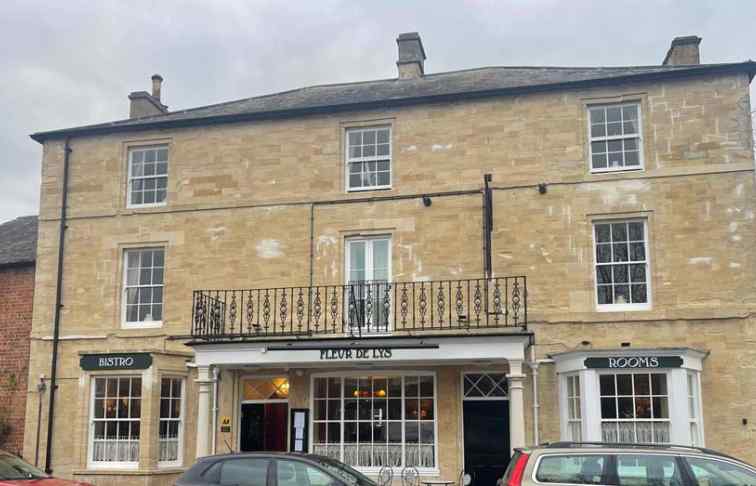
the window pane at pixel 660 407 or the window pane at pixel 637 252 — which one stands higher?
the window pane at pixel 637 252

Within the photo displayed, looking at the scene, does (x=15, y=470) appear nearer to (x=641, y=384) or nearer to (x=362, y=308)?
(x=362, y=308)

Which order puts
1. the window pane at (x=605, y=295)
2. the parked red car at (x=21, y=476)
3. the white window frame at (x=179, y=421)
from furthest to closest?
the white window frame at (x=179, y=421) → the window pane at (x=605, y=295) → the parked red car at (x=21, y=476)

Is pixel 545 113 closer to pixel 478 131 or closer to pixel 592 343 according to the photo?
pixel 478 131

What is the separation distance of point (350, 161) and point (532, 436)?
6723 mm

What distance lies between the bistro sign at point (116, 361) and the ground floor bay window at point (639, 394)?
8218 mm

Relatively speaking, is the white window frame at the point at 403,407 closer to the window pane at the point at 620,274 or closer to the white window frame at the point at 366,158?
the white window frame at the point at 366,158

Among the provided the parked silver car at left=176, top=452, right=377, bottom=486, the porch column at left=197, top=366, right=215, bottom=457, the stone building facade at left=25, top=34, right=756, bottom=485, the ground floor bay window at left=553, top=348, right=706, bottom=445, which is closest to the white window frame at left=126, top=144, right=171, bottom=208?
the stone building facade at left=25, top=34, right=756, bottom=485

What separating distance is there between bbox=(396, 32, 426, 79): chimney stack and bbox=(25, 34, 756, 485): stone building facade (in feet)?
6.68

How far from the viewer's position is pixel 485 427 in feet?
53.9

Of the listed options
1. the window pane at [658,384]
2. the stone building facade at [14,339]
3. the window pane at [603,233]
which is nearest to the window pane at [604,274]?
the window pane at [603,233]

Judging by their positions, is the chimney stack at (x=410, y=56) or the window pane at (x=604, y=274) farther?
the chimney stack at (x=410, y=56)

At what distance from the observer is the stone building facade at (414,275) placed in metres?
15.4

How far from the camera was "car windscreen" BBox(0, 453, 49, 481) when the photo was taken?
36.3 feet

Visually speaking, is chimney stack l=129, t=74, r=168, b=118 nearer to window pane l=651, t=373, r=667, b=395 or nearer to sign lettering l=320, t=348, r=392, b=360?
sign lettering l=320, t=348, r=392, b=360
